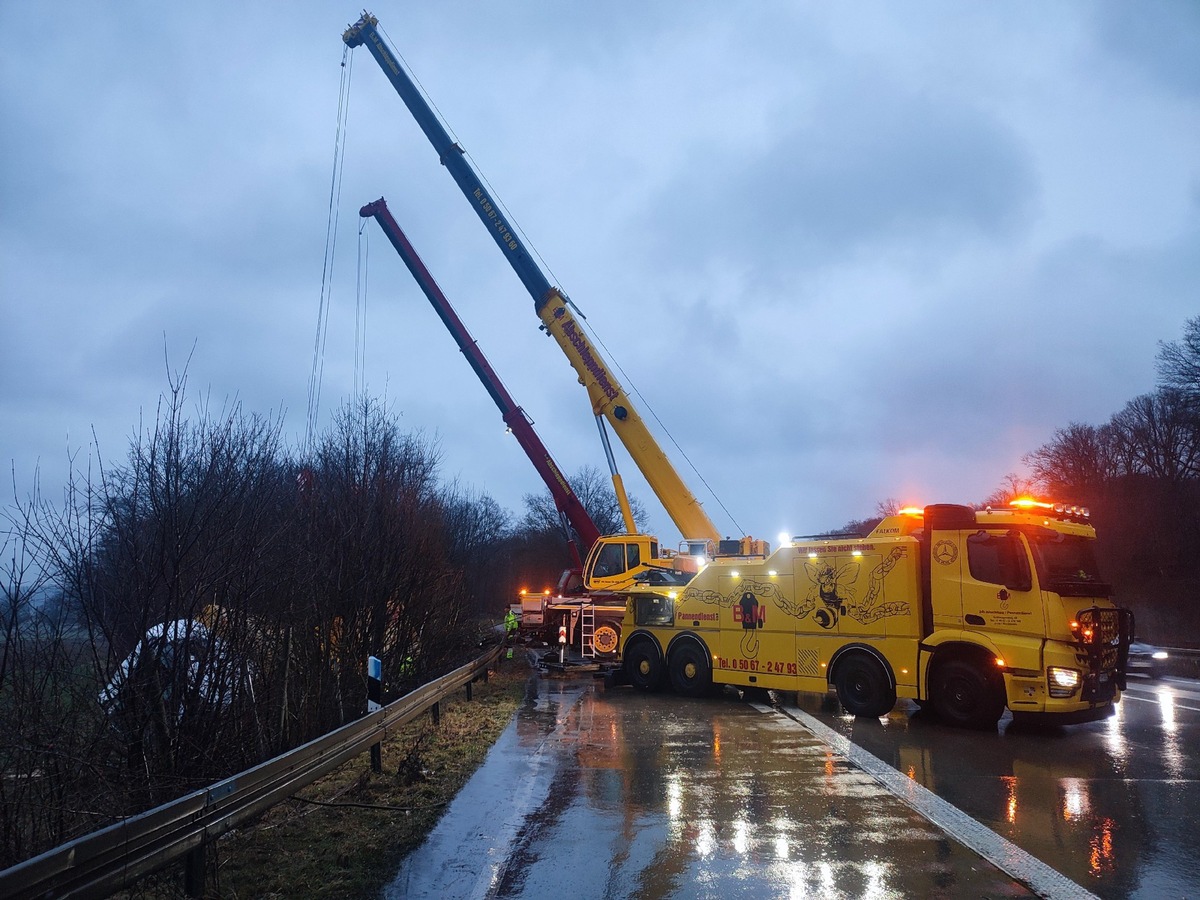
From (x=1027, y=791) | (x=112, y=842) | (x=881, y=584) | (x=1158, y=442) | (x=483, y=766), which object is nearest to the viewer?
(x=112, y=842)

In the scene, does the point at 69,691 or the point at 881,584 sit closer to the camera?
the point at 69,691

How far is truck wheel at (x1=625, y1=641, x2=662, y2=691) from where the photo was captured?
653 inches

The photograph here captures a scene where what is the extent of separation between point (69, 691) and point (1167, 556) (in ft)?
158

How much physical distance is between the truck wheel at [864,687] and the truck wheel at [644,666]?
165 inches

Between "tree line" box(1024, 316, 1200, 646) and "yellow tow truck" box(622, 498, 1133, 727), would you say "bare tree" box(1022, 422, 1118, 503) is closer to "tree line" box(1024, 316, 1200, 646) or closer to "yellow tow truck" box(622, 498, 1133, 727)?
"tree line" box(1024, 316, 1200, 646)

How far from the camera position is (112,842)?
13.8 ft

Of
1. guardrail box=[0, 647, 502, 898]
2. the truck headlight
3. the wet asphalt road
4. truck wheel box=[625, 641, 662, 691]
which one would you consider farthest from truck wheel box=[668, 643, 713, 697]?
guardrail box=[0, 647, 502, 898]

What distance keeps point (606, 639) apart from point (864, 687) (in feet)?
26.5

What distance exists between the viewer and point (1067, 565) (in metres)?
11.6

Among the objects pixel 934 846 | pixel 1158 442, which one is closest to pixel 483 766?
pixel 934 846

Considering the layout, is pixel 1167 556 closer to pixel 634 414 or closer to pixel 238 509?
pixel 634 414

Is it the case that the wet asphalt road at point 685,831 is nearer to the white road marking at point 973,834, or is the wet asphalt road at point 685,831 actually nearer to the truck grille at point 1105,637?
the white road marking at point 973,834

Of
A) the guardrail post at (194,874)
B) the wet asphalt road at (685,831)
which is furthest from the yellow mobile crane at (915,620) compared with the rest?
the guardrail post at (194,874)

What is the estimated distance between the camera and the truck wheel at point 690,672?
15.6 m
